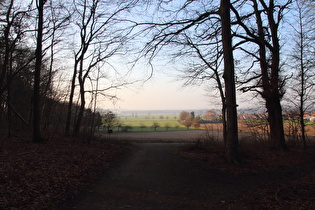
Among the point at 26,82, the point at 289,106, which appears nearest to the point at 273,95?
the point at 289,106

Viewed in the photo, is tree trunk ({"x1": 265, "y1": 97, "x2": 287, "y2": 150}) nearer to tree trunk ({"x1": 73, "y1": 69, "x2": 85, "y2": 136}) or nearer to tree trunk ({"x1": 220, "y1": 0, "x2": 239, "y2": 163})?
tree trunk ({"x1": 220, "y1": 0, "x2": 239, "y2": 163})

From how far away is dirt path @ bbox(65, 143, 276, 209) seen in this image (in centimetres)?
457

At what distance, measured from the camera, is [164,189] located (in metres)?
5.58

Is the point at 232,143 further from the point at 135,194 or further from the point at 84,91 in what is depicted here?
the point at 84,91

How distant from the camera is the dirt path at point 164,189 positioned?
4570 mm

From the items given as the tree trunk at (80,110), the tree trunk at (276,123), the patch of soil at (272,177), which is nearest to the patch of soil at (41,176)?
the patch of soil at (272,177)

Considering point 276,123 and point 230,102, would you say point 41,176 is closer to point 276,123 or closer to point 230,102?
point 230,102

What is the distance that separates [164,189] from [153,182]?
711mm

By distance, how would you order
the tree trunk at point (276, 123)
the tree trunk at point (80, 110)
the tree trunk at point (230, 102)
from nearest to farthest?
1. the tree trunk at point (230, 102)
2. the tree trunk at point (276, 123)
3. the tree trunk at point (80, 110)

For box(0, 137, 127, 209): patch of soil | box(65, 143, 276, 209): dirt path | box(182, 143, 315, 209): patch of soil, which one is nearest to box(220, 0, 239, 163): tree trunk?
box(182, 143, 315, 209): patch of soil

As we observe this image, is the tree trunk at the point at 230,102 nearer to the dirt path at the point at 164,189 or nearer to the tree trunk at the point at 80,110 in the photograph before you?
the dirt path at the point at 164,189

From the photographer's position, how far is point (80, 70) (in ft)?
58.4

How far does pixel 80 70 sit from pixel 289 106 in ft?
55.8

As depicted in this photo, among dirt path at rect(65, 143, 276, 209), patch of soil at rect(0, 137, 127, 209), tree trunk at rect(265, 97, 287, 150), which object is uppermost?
tree trunk at rect(265, 97, 287, 150)
